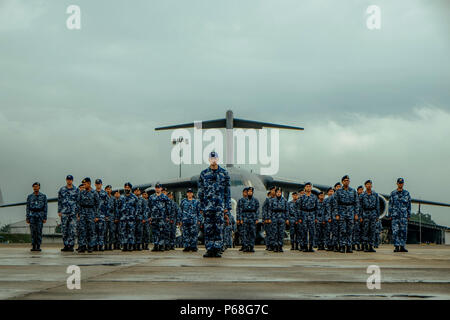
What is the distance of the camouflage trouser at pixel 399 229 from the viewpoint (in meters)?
14.4

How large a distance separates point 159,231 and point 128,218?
1.14 m

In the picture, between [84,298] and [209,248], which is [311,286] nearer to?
[84,298]

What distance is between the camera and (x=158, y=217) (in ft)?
46.9

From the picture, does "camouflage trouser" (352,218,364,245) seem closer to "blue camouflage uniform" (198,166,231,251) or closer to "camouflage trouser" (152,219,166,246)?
"camouflage trouser" (152,219,166,246)

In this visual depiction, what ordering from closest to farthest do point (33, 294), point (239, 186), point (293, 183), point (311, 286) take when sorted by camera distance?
point (33, 294) < point (311, 286) < point (239, 186) < point (293, 183)

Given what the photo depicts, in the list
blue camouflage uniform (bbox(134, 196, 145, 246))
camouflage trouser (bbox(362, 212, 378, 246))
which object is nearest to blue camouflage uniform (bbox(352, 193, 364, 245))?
camouflage trouser (bbox(362, 212, 378, 246))

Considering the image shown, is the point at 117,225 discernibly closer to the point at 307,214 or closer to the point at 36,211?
the point at 36,211

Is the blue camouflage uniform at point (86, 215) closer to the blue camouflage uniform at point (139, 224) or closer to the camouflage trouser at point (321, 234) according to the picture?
the blue camouflage uniform at point (139, 224)

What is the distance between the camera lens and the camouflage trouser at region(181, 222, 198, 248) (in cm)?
1414

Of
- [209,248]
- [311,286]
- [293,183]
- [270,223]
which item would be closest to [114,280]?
[311,286]

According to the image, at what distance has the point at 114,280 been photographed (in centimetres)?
561

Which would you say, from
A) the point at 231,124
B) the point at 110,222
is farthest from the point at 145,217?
the point at 231,124
